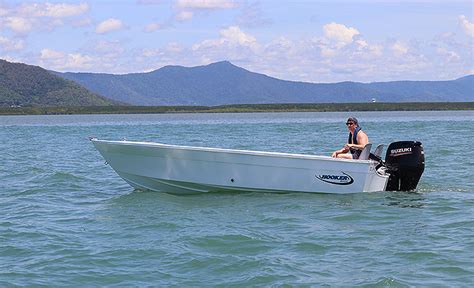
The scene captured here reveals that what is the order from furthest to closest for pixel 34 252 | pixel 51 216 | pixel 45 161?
pixel 45 161
pixel 51 216
pixel 34 252

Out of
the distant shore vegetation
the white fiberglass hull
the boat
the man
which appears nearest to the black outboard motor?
the boat

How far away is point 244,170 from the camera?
51.8 feet

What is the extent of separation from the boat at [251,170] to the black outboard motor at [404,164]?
1.8 inches

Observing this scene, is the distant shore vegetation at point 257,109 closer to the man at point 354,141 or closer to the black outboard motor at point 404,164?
the black outboard motor at point 404,164

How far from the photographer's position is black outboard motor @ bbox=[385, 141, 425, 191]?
15992mm

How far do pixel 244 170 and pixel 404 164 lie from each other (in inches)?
133

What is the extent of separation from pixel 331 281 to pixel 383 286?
0.64 m

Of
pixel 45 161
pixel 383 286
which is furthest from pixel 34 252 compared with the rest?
pixel 45 161

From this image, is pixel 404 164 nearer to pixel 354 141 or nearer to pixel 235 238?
pixel 354 141

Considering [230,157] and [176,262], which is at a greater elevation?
[230,157]

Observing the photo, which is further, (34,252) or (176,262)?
(34,252)

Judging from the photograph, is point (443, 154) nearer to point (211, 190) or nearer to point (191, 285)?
point (211, 190)

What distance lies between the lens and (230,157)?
51.3 feet

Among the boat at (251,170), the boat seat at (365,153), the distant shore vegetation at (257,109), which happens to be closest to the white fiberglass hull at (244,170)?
the boat at (251,170)
